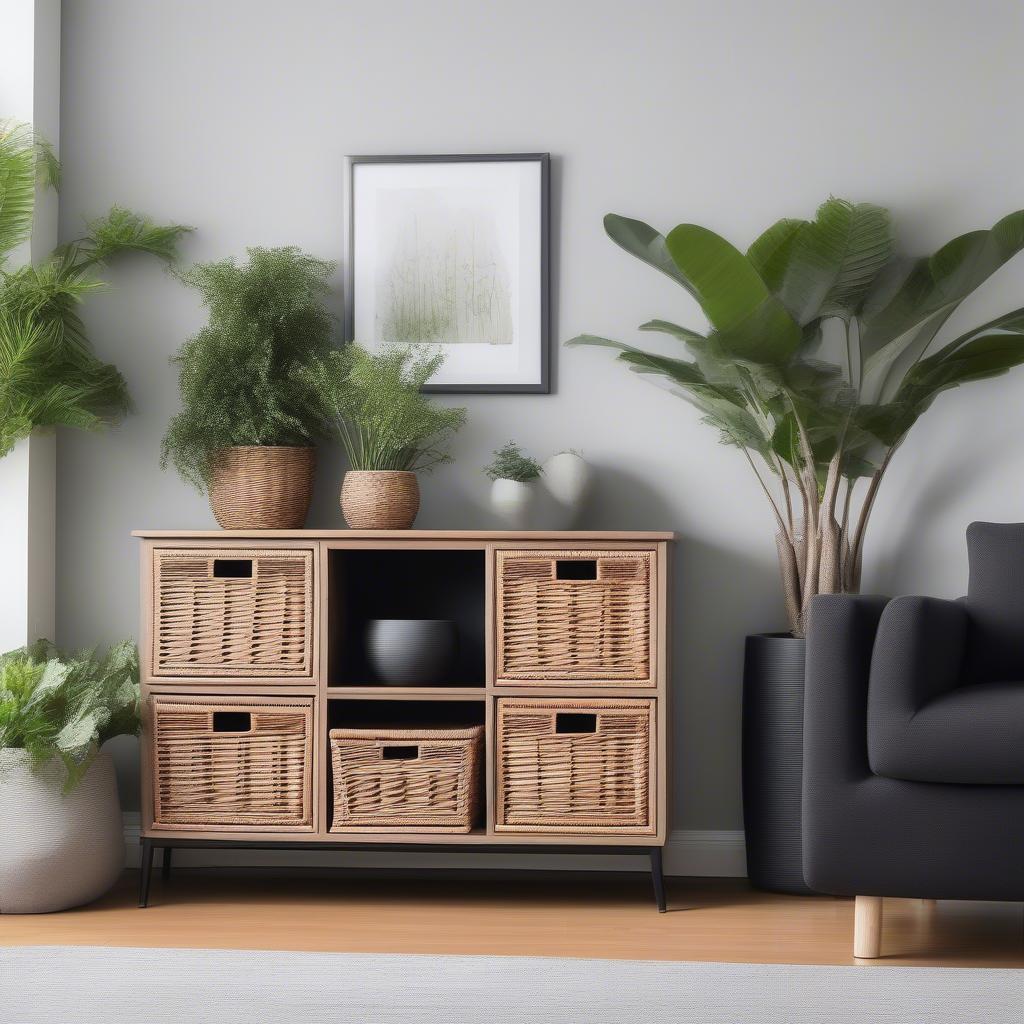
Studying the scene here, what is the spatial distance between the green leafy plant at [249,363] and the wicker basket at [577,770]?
37.2 inches

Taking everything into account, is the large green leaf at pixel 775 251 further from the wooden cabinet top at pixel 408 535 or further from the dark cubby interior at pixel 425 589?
the dark cubby interior at pixel 425 589

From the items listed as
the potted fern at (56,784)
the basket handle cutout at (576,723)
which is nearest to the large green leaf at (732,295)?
the basket handle cutout at (576,723)

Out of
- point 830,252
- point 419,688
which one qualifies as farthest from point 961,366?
point 419,688

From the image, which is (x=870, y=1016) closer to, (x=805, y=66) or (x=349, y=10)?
(x=805, y=66)

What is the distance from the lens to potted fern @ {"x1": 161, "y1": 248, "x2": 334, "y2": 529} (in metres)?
2.85

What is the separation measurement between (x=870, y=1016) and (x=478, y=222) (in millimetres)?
2143

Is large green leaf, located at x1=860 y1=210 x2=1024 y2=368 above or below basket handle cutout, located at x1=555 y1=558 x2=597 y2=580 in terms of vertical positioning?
above

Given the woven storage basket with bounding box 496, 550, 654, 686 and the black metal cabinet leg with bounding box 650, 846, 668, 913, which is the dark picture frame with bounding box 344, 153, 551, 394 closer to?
the woven storage basket with bounding box 496, 550, 654, 686

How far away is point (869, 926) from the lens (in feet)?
7.26

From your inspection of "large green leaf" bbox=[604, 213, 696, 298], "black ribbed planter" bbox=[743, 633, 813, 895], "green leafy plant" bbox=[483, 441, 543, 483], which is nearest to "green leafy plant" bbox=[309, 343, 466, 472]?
"green leafy plant" bbox=[483, 441, 543, 483]

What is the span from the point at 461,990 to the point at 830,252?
1.82 m

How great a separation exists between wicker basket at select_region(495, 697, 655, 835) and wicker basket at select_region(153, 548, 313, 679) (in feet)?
1.74

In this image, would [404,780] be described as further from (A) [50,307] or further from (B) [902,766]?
(A) [50,307]

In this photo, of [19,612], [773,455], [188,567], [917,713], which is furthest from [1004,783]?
[19,612]
